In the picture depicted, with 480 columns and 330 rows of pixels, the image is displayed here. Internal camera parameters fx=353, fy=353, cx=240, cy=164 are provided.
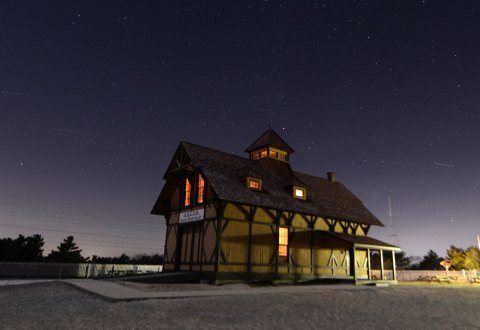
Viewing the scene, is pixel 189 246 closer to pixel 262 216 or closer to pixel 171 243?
pixel 171 243

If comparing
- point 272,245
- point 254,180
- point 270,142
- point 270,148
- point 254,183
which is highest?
point 270,142

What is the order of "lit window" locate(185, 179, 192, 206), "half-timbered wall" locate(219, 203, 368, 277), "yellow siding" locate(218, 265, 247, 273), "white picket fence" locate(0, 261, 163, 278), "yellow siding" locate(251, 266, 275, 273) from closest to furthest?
1. "yellow siding" locate(218, 265, 247, 273)
2. "half-timbered wall" locate(219, 203, 368, 277)
3. "yellow siding" locate(251, 266, 275, 273)
4. "lit window" locate(185, 179, 192, 206)
5. "white picket fence" locate(0, 261, 163, 278)

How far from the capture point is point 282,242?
21.0m

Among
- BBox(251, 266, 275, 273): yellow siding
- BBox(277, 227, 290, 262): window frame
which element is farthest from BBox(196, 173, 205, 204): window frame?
BBox(277, 227, 290, 262): window frame

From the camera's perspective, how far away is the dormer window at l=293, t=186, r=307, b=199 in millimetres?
23297

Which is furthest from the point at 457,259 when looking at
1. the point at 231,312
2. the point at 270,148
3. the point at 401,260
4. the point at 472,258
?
the point at 231,312

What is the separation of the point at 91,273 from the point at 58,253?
16398mm

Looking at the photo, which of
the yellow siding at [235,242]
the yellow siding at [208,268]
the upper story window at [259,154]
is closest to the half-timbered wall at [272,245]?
the yellow siding at [235,242]

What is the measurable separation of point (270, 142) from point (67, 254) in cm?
2806

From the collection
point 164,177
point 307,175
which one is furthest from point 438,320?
point 307,175

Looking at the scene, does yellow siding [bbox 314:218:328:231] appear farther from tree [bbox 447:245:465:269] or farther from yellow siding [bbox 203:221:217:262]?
tree [bbox 447:245:465:269]

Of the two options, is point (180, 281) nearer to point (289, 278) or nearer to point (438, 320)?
point (289, 278)

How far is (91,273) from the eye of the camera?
2650cm

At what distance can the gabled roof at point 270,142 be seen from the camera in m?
26.3
